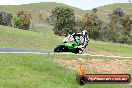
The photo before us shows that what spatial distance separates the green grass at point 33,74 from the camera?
728 inches

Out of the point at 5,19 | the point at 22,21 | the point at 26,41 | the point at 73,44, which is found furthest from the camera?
the point at 5,19

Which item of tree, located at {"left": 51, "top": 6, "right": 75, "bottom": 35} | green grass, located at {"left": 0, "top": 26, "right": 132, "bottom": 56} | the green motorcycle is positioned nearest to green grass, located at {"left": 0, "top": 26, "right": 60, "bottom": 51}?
green grass, located at {"left": 0, "top": 26, "right": 132, "bottom": 56}

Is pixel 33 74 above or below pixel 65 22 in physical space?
above

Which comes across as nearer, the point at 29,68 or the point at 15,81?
the point at 15,81

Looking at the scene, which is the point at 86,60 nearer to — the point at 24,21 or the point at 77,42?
the point at 77,42

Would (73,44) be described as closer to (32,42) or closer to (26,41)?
(32,42)

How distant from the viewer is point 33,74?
20766 millimetres

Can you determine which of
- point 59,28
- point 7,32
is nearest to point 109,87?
point 7,32

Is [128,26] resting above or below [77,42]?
below

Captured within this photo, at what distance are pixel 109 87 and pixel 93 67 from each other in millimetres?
5112

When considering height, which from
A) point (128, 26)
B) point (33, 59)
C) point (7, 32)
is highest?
point (33, 59)

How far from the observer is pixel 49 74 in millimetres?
21734

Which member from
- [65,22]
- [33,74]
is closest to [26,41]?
[33,74]

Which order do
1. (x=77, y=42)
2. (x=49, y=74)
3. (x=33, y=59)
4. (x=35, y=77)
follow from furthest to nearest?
1. (x=77, y=42)
2. (x=33, y=59)
3. (x=49, y=74)
4. (x=35, y=77)
